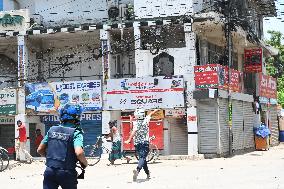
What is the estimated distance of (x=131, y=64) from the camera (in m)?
24.4

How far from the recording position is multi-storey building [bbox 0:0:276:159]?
21406 millimetres

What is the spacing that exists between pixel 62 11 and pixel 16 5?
2.95m

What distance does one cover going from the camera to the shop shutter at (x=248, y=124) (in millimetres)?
25266

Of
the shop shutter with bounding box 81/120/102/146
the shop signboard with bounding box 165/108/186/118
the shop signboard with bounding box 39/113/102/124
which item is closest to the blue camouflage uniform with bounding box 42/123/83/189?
the shop signboard with bounding box 165/108/186/118

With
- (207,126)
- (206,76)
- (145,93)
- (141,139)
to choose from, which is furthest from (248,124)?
(141,139)

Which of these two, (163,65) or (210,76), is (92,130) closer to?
(163,65)

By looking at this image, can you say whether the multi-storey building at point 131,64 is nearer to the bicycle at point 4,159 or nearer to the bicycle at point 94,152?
the bicycle at point 94,152

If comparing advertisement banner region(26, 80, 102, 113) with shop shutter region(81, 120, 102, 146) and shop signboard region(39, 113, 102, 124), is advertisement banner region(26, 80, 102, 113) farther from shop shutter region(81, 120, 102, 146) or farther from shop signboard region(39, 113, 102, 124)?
shop shutter region(81, 120, 102, 146)

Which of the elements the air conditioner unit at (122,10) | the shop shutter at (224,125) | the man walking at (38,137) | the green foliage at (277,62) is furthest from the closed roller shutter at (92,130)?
the green foliage at (277,62)

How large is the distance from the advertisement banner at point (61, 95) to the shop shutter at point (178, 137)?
359 centimetres

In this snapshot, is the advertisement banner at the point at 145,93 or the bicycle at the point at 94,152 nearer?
the bicycle at the point at 94,152

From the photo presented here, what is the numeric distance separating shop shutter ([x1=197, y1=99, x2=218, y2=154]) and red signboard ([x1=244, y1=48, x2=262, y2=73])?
7.18 m

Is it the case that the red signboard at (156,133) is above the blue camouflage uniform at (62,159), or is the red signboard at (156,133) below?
below

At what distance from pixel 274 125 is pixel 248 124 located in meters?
7.06
